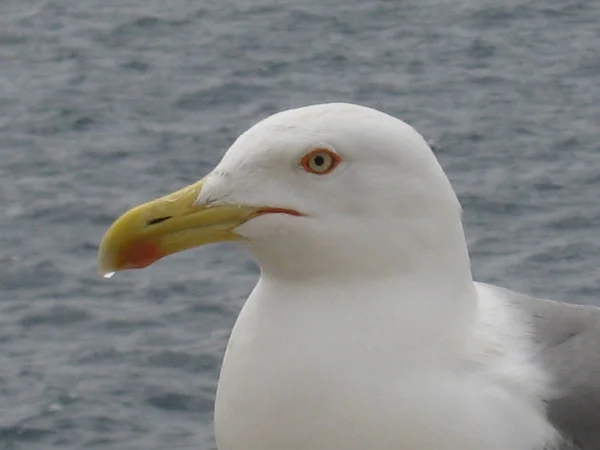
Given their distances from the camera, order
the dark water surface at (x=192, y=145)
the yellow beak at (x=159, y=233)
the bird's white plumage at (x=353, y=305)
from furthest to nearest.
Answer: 1. the dark water surface at (x=192, y=145)
2. the yellow beak at (x=159, y=233)
3. the bird's white plumage at (x=353, y=305)

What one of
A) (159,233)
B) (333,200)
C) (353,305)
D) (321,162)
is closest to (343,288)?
(353,305)

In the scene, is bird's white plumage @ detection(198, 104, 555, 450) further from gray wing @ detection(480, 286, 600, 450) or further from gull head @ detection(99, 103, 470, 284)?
gray wing @ detection(480, 286, 600, 450)

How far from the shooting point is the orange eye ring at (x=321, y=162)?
14.7 ft

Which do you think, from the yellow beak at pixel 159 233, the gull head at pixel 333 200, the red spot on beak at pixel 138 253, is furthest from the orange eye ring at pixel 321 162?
the red spot on beak at pixel 138 253

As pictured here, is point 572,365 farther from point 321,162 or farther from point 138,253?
point 138,253

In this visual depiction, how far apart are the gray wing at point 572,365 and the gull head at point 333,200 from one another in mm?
491

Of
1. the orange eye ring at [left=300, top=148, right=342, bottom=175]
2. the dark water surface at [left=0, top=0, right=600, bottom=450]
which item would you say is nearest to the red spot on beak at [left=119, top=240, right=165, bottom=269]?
the orange eye ring at [left=300, top=148, right=342, bottom=175]

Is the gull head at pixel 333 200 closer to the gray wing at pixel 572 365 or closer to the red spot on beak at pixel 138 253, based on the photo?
the red spot on beak at pixel 138 253

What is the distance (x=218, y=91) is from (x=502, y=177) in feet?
13.1

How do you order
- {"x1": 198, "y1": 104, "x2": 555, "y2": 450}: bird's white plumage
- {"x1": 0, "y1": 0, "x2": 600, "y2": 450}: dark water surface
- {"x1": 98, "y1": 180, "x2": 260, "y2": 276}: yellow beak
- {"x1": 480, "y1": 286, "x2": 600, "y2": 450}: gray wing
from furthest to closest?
1. {"x1": 0, "y1": 0, "x2": 600, "y2": 450}: dark water surface
2. {"x1": 480, "y1": 286, "x2": 600, "y2": 450}: gray wing
3. {"x1": 98, "y1": 180, "x2": 260, "y2": 276}: yellow beak
4. {"x1": 198, "y1": 104, "x2": 555, "y2": 450}: bird's white plumage

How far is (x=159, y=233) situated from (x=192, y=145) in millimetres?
11962

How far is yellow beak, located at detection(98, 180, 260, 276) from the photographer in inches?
178

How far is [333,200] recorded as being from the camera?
14.7 feet

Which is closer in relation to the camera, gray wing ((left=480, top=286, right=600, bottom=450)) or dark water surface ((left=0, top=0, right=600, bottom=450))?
gray wing ((left=480, top=286, right=600, bottom=450))
